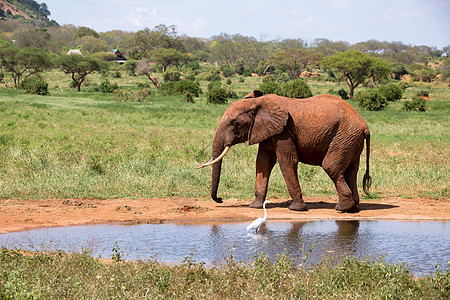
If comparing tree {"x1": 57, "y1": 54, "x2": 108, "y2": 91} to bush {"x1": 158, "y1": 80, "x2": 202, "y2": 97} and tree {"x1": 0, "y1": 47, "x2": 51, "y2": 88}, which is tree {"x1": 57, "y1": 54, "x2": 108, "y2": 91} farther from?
bush {"x1": 158, "y1": 80, "x2": 202, "y2": 97}

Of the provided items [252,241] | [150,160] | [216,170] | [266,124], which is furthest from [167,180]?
[252,241]

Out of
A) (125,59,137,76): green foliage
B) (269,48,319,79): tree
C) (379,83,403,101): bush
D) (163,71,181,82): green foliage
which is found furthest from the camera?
(125,59,137,76): green foliage

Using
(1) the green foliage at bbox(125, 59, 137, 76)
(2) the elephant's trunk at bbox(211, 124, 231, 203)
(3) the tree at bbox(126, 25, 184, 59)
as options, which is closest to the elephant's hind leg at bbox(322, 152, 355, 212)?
(2) the elephant's trunk at bbox(211, 124, 231, 203)

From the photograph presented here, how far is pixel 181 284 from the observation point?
256 inches

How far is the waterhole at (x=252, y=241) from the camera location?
8.33 metres

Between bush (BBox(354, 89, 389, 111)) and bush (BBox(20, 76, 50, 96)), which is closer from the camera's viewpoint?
bush (BBox(354, 89, 389, 111))

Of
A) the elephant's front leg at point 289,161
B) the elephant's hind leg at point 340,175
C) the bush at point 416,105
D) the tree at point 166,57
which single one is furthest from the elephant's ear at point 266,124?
the tree at point 166,57

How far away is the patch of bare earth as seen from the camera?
1048cm

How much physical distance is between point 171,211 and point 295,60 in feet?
213

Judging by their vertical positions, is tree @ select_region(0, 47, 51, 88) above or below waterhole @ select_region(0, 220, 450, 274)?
above

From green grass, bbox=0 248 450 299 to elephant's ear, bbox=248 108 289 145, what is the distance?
4.21m

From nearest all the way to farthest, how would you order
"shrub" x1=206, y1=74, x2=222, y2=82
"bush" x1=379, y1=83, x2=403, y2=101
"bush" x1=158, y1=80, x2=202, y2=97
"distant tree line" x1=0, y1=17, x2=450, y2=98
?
"bush" x1=379, y1=83, x2=403, y2=101, "bush" x1=158, y1=80, x2=202, y2=97, "distant tree line" x1=0, y1=17, x2=450, y2=98, "shrub" x1=206, y1=74, x2=222, y2=82

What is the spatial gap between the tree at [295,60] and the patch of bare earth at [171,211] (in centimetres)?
6301

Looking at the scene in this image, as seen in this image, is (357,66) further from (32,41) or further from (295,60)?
(32,41)
